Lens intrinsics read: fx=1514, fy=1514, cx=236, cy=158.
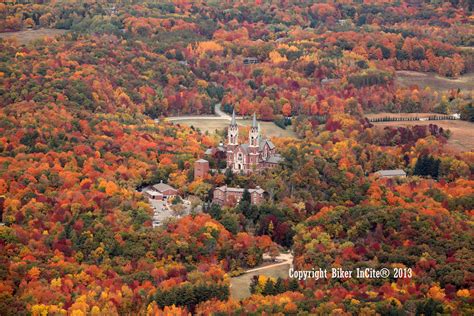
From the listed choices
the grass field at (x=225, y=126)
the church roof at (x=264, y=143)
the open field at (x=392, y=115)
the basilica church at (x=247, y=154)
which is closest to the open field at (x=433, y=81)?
the open field at (x=392, y=115)

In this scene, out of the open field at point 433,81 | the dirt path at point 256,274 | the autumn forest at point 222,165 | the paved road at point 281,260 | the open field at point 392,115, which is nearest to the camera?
the autumn forest at point 222,165

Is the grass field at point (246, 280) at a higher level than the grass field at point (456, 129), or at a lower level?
higher

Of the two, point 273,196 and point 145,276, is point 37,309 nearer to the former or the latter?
point 145,276

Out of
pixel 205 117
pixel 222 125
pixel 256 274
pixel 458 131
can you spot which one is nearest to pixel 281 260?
pixel 256 274

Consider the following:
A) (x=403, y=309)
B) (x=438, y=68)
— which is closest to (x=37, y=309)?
(x=403, y=309)

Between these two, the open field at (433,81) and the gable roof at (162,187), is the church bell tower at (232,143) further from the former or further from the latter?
the open field at (433,81)

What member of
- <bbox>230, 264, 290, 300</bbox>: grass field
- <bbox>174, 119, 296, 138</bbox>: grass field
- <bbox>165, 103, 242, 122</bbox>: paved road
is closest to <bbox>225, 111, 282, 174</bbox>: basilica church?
<bbox>230, 264, 290, 300</bbox>: grass field
